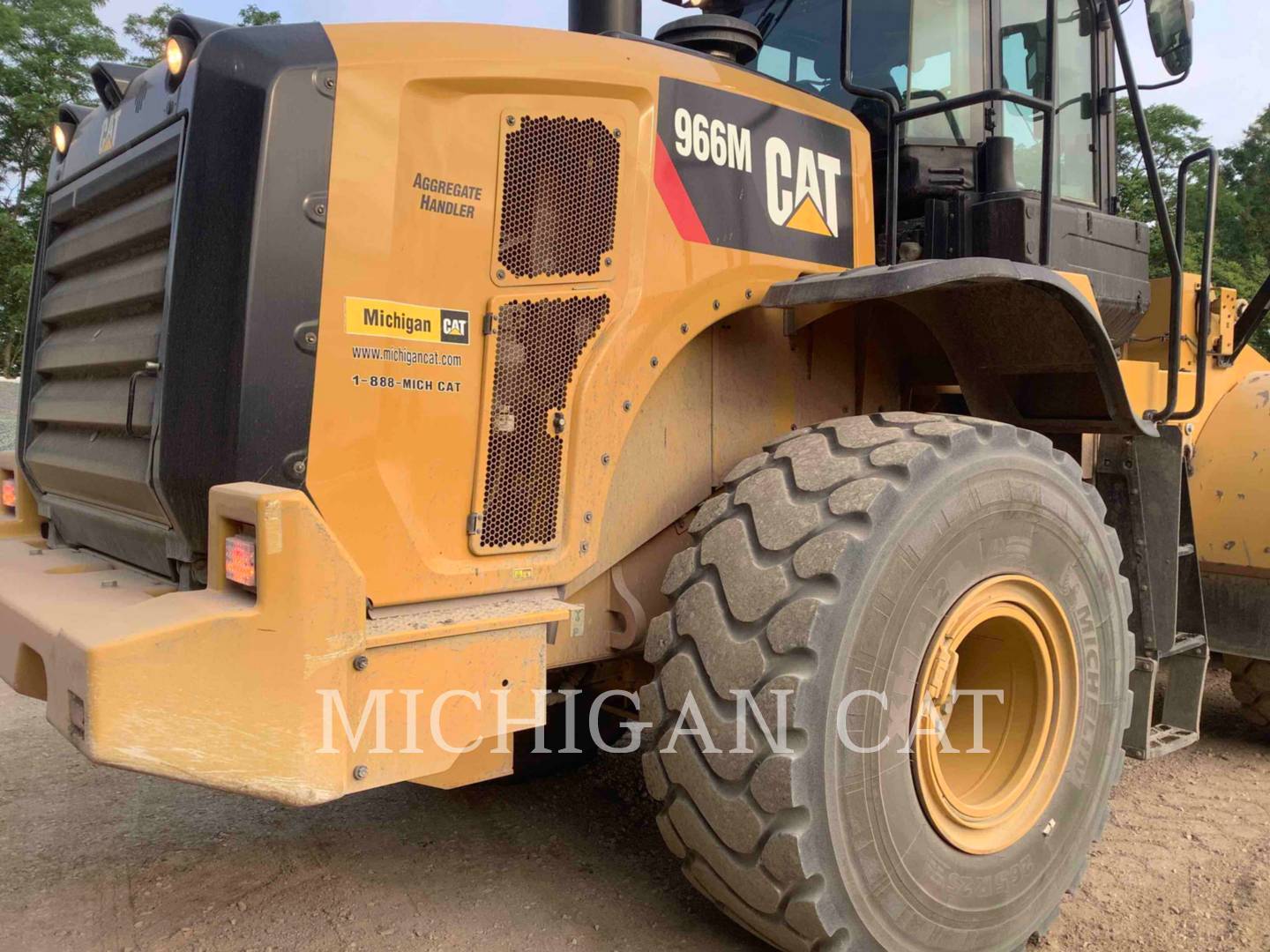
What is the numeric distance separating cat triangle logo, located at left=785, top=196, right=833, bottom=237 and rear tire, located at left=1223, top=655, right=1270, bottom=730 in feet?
9.30

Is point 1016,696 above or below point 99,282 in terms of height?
below

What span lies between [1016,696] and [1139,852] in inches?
36.1

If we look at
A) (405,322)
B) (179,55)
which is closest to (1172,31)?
(405,322)

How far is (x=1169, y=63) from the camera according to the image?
12.4ft

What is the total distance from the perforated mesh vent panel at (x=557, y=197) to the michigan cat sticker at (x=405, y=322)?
7.9 inches

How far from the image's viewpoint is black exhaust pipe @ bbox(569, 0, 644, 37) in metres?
3.62

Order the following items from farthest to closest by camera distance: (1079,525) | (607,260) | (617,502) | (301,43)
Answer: (1079,525), (617,502), (607,260), (301,43)

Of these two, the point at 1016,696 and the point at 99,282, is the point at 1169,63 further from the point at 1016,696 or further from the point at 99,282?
the point at 99,282

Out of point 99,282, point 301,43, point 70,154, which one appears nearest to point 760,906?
point 301,43

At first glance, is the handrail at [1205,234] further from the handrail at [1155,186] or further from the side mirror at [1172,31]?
the side mirror at [1172,31]

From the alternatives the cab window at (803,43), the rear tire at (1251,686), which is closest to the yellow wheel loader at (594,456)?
the cab window at (803,43)

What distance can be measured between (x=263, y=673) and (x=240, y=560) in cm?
24

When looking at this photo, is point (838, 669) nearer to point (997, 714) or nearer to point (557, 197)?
point (997, 714)

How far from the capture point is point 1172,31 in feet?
12.2
